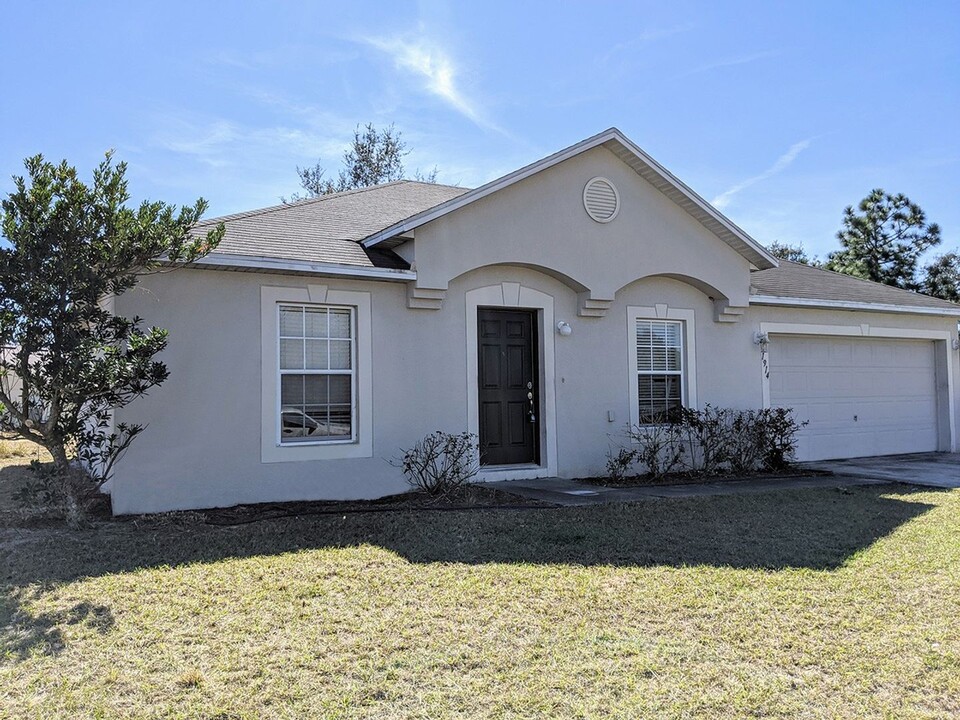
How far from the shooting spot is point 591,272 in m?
10.4

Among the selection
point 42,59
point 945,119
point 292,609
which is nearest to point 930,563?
point 292,609

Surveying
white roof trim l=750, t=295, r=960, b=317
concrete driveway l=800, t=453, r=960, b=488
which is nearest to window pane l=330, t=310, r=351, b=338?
white roof trim l=750, t=295, r=960, b=317

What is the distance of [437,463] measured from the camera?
938 centimetres

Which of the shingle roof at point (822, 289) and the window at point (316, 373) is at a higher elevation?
the shingle roof at point (822, 289)

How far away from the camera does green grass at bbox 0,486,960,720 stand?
3676mm

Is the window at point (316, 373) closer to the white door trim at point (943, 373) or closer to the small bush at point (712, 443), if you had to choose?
the small bush at point (712, 443)

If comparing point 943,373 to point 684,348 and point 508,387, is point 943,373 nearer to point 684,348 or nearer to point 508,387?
point 684,348

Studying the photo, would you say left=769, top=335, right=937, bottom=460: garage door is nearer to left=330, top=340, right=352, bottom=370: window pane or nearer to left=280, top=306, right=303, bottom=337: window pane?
left=330, top=340, right=352, bottom=370: window pane

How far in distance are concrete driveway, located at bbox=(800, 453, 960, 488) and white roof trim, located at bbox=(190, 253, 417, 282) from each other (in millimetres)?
7562

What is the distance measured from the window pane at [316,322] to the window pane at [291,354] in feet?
0.63

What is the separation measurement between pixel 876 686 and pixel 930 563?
→ 9.14 feet

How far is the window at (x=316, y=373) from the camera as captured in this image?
8641 mm

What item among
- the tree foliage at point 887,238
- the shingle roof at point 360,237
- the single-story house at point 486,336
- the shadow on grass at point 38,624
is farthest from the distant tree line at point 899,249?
the shadow on grass at point 38,624

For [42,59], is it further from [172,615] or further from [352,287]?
[172,615]
